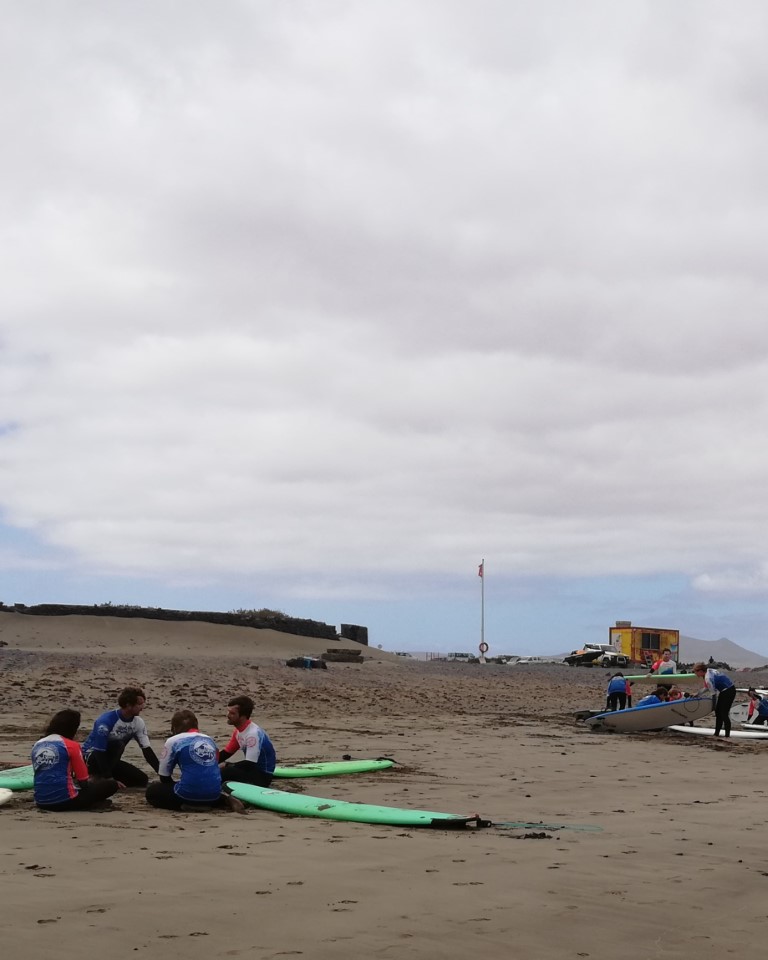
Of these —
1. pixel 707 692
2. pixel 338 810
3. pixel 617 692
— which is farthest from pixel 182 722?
pixel 617 692

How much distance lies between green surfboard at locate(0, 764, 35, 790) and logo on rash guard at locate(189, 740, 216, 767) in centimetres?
148

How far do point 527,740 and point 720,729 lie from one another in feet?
12.3

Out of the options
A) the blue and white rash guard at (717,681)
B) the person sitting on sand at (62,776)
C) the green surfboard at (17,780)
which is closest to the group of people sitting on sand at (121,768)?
the person sitting on sand at (62,776)

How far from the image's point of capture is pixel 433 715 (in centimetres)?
2009

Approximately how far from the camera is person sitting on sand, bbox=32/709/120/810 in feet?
27.6

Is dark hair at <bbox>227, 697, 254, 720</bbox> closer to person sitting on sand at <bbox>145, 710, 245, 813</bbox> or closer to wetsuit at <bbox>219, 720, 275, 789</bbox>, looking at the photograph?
wetsuit at <bbox>219, 720, 275, 789</bbox>

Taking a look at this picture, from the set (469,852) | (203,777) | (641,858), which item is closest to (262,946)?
(469,852)

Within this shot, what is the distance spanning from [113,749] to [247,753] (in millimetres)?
1203

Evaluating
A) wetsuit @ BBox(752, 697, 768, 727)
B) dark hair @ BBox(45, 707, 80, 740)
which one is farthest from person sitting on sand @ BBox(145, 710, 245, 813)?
wetsuit @ BBox(752, 697, 768, 727)

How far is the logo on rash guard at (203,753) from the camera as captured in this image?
863 cm

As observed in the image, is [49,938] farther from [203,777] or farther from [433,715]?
[433,715]

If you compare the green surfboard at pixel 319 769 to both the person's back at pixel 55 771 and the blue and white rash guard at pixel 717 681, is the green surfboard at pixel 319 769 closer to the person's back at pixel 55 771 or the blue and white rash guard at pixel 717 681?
the person's back at pixel 55 771

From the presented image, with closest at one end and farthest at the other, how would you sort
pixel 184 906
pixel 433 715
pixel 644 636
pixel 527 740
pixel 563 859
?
pixel 184 906
pixel 563 859
pixel 527 740
pixel 433 715
pixel 644 636

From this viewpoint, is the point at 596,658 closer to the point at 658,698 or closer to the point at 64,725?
the point at 658,698
